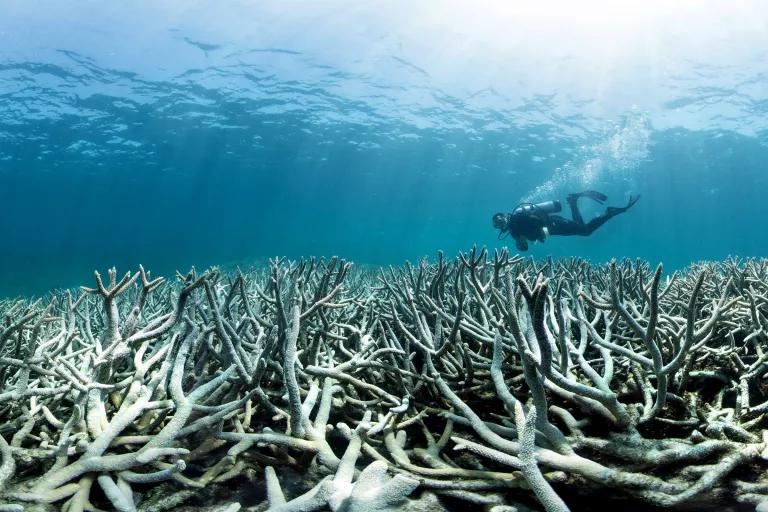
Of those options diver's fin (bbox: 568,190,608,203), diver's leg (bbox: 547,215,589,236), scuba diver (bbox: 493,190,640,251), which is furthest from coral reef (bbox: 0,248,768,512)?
diver's fin (bbox: 568,190,608,203)

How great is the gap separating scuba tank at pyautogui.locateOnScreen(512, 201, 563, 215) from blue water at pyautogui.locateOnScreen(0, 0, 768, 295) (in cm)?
794

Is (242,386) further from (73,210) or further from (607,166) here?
(73,210)

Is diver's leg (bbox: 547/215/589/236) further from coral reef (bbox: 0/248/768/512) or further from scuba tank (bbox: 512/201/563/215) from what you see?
coral reef (bbox: 0/248/768/512)

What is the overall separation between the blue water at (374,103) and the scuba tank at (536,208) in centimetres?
794

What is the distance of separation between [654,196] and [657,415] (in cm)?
7195

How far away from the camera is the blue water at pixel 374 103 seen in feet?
70.5

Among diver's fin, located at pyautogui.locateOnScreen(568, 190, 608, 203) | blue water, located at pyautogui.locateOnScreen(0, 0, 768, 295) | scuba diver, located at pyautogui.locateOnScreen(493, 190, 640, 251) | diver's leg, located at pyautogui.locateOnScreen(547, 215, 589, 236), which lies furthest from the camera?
blue water, located at pyautogui.locateOnScreen(0, 0, 768, 295)

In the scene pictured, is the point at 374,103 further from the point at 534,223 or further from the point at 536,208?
the point at 534,223

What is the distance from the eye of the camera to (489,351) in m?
3.11

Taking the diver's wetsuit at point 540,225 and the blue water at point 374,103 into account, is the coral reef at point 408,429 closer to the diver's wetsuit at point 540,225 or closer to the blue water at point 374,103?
the blue water at point 374,103

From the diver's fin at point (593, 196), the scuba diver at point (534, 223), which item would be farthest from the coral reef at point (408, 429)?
the diver's fin at point (593, 196)

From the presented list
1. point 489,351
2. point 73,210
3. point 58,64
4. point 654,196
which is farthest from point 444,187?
point 489,351

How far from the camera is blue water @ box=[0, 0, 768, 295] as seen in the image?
21.5m

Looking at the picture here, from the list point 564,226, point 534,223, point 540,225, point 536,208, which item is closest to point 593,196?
point 564,226
